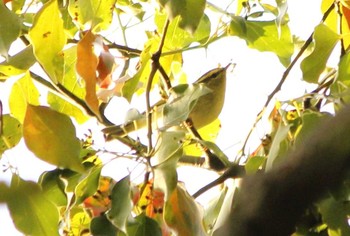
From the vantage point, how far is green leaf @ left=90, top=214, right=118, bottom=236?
1005mm

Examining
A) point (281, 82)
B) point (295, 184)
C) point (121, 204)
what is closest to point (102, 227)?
point (121, 204)

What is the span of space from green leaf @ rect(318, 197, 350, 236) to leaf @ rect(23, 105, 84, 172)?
0.30 m

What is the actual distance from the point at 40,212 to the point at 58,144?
0.30ft

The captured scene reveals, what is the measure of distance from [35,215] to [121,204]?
0.11m

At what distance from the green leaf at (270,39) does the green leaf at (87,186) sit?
382mm

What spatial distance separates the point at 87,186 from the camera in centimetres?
103

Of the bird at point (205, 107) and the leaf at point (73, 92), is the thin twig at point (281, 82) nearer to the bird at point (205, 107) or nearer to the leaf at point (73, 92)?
the bird at point (205, 107)

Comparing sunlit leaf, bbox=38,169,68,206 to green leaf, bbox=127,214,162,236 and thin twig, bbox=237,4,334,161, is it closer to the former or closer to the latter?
green leaf, bbox=127,214,162,236

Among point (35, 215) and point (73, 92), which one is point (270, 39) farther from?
point (35, 215)

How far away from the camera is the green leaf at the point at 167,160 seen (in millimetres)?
933

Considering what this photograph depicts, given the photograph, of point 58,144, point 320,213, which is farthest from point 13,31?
point 320,213

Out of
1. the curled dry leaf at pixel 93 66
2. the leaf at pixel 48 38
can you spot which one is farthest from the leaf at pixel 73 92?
the leaf at pixel 48 38

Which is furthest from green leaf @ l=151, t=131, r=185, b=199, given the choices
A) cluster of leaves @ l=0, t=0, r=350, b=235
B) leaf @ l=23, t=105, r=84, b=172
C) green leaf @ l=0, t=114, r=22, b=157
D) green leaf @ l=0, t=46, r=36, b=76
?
green leaf @ l=0, t=114, r=22, b=157

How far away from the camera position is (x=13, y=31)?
103 centimetres
